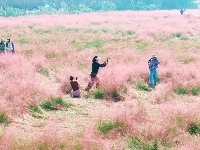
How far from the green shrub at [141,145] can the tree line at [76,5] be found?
44.7m

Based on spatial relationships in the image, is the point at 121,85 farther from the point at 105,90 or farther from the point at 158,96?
the point at 158,96

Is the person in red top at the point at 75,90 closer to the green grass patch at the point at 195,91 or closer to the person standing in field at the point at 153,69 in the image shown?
the person standing in field at the point at 153,69

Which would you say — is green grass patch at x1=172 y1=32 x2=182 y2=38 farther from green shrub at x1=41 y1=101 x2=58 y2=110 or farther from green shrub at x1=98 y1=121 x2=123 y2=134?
green shrub at x1=98 y1=121 x2=123 y2=134

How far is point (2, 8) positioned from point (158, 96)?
148ft

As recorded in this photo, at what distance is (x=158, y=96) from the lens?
461 inches

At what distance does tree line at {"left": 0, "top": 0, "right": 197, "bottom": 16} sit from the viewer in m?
53.7

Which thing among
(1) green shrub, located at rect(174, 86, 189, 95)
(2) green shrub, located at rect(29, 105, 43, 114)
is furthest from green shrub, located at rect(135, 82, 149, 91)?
(2) green shrub, located at rect(29, 105, 43, 114)

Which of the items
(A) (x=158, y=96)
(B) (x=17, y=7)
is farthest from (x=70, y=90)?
(B) (x=17, y=7)

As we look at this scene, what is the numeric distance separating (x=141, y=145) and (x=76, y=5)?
56.4 metres

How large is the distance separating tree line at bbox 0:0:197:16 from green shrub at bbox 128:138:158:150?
1762 inches

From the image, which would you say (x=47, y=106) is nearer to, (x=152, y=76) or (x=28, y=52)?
(x=152, y=76)

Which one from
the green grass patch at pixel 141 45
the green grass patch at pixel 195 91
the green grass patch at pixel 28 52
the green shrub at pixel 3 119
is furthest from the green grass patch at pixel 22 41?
the green shrub at pixel 3 119

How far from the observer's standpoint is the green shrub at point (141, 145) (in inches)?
291

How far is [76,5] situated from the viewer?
61375mm
